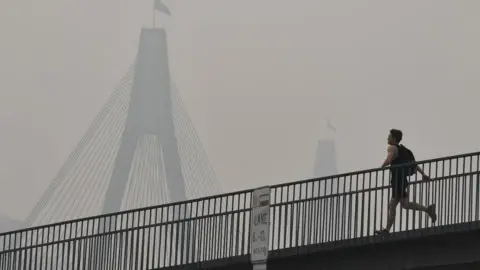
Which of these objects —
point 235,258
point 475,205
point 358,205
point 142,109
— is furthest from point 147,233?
point 142,109

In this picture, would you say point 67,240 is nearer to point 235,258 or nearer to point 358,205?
point 235,258

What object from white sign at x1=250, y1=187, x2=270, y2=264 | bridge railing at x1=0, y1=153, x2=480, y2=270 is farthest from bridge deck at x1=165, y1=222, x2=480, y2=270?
white sign at x1=250, y1=187, x2=270, y2=264

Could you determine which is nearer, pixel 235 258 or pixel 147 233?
pixel 235 258

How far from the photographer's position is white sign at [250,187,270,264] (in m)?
23.1

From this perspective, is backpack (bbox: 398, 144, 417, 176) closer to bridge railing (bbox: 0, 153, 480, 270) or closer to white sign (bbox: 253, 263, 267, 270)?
bridge railing (bbox: 0, 153, 480, 270)

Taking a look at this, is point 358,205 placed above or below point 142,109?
below

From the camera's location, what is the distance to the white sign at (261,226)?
75.7 ft

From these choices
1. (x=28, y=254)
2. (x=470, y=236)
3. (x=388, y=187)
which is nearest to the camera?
(x=470, y=236)

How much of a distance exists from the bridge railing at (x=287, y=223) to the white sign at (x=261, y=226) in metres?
4.51

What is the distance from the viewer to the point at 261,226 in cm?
2330

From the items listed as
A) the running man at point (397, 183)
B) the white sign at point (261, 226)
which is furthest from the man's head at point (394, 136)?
the white sign at point (261, 226)

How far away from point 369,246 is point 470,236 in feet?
7.01

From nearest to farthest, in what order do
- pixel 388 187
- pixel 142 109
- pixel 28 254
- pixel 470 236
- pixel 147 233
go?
pixel 470 236
pixel 388 187
pixel 147 233
pixel 28 254
pixel 142 109

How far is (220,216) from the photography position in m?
32.0
